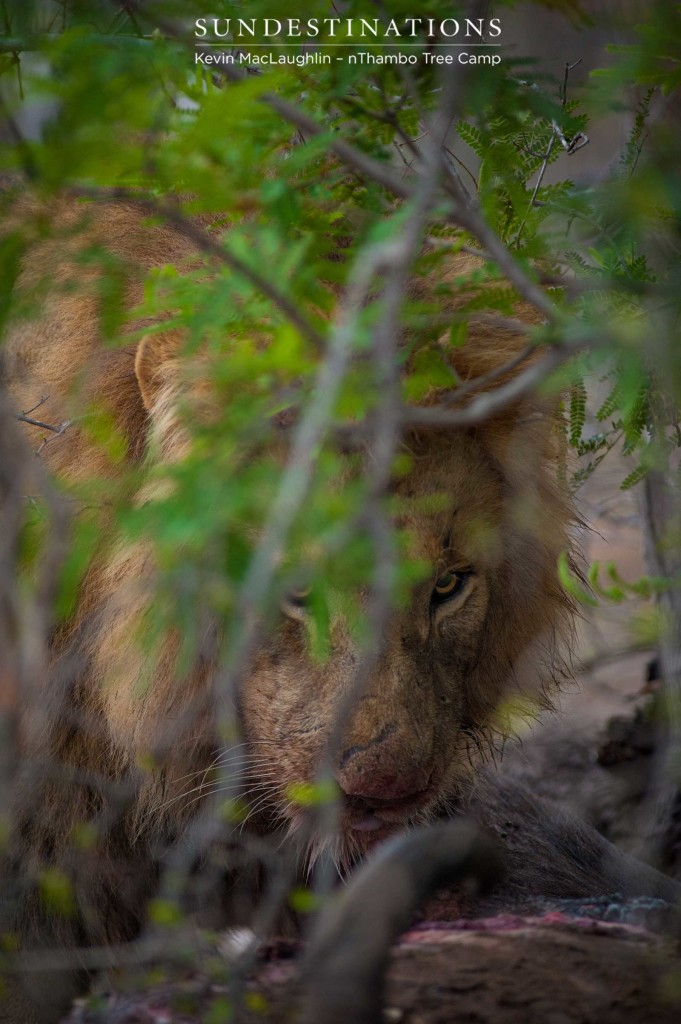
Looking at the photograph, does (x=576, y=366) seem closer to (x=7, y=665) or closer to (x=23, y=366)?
(x=7, y=665)

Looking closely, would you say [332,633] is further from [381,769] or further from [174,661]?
[174,661]

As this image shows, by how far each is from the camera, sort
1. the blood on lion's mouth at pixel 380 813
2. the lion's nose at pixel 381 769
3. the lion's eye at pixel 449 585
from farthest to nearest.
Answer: the lion's eye at pixel 449 585 → the blood on lion's mouth at pixel 380 813 → the lion's nose at pixel 381 769

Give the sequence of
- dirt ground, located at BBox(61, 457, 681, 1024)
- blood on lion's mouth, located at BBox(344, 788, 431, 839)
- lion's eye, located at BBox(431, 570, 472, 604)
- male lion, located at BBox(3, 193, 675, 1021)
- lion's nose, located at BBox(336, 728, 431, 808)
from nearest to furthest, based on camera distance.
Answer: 1. dirt ground, located at BBox(61, 457, 681, 1024)
2. lion's nose, located at BBox(336, 728, 431, 808)
3. blood on lion's mouth, located at BBox(344, 788, 431, 839)
4. male lion, located at BBox(3, 193, 675, 1021)
5. lion's eye, located at BBox(431, 570, 472, 604)

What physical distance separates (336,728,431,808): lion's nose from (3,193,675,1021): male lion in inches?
0.5

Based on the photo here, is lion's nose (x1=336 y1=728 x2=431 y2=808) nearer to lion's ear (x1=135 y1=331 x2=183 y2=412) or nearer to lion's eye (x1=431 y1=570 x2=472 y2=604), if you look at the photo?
lion's eye (x1=431 y1=570 x2=472 y2=604)

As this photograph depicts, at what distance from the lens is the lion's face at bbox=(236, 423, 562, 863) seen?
111 inches

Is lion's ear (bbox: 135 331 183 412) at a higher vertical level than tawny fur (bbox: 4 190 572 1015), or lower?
higher

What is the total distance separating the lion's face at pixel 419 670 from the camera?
9.27ft

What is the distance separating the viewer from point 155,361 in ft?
10.1

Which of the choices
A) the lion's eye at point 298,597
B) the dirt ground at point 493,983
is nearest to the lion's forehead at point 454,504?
the lion's eye at point 298,597

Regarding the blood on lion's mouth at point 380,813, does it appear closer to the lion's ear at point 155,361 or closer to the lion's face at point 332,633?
the lion's face at point 332,633

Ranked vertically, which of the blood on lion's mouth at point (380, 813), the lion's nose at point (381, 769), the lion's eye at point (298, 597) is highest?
the lion's eye at point (298, 597)

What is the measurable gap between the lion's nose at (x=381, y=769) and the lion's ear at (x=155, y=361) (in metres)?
1.17

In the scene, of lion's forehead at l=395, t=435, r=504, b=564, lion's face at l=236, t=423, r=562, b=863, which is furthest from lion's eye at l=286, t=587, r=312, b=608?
lion's forehead at l=395, t=435, r=504, b=564
